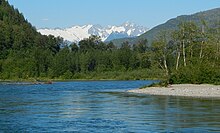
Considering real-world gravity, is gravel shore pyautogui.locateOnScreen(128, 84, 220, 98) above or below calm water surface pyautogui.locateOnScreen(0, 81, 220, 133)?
above

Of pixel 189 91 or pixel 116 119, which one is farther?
pixel 189 91

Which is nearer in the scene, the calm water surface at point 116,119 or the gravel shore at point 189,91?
the calm water surface at point 116,119

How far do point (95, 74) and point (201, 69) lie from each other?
109883 mm

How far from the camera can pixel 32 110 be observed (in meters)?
47.4

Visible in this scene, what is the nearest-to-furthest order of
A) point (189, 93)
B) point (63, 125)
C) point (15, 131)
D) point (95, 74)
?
point (15, 131)
point (63, 125)
point (189, 93)
point (95, 74)

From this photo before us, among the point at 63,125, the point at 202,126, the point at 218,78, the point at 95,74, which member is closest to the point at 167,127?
the point at 202,126

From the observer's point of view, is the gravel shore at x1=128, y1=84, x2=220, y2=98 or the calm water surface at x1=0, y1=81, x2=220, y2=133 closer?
the calm water surface at x1=0, y1=81, x2=220, y2=133

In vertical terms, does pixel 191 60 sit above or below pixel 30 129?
above

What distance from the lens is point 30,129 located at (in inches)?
1312

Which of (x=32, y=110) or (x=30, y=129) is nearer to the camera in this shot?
(x=30, y=129)

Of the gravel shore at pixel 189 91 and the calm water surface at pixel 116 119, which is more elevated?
the gravel shore at pixel 189 91

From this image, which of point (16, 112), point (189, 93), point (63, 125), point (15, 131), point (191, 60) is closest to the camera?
point (15, 131)

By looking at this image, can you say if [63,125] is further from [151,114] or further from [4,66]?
[4,66]

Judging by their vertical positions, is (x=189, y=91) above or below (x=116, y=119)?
above
